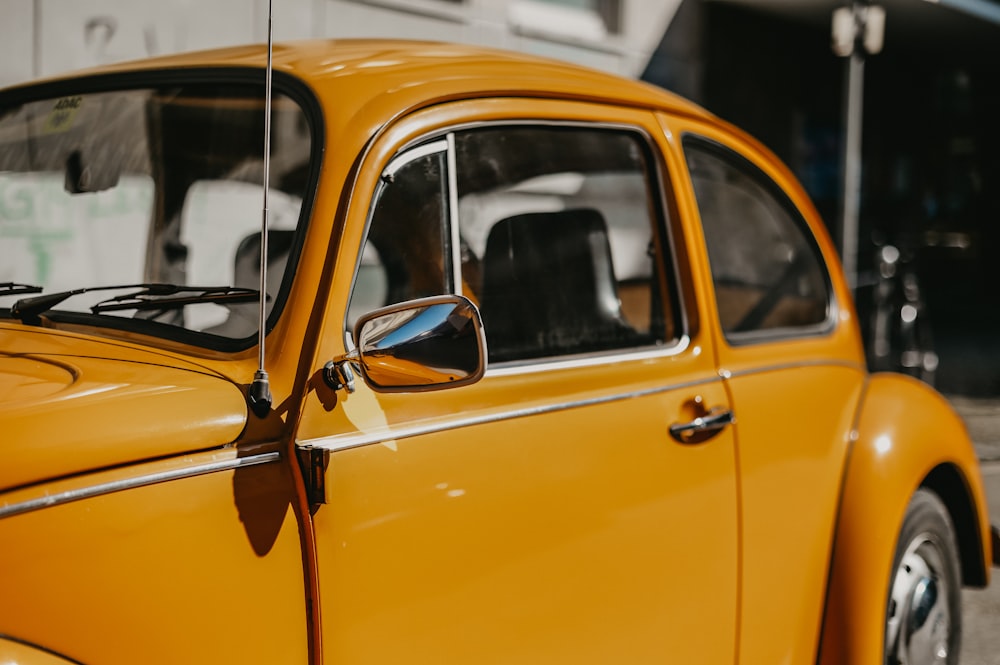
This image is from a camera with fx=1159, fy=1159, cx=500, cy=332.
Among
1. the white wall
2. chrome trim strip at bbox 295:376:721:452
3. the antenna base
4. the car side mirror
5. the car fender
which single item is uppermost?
the white wall

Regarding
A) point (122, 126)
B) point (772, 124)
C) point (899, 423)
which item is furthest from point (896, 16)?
point (122, 126)

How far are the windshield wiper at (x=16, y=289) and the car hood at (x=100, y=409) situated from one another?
0.35 metres

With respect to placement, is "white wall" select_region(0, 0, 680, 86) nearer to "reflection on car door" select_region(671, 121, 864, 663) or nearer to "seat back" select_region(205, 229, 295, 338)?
"seat back" select_region(205, 229, 295, 338)

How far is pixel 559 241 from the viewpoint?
2.81 metres

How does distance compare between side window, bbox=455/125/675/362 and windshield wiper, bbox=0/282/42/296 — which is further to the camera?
side window, bbox=455/125/675/362

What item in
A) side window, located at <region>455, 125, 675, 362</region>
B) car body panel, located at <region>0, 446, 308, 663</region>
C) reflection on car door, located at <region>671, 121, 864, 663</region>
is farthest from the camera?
reflection on car door, located at <region>671, 121, 864, 663</region>

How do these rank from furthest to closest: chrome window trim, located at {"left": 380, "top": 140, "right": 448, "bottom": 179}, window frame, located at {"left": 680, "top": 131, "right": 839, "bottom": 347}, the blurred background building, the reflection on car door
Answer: the blurred background building < window frame, located at {"left": 680, "top": 131, "right": 839, "bottom": 347} < the reflection on car door < chrome window trim, located at {"left": 380, "top": 140, "right": 448, "bottom": 179}

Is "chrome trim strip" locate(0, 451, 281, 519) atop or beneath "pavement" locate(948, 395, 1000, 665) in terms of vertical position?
atop

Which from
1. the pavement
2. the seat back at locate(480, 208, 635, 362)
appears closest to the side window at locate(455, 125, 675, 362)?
the seat back at locate(480, 208, 635, 362)

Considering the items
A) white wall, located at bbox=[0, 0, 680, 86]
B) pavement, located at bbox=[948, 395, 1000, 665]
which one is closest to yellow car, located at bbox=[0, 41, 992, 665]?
pavement, located at bbox=[948, 395, 1000, 665]

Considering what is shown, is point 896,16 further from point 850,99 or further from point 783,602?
point 783,602

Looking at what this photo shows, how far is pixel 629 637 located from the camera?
7.79 ft

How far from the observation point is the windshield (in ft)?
7.50

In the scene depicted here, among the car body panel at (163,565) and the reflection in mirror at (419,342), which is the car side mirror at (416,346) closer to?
the reflection in mirror at (419,342)
